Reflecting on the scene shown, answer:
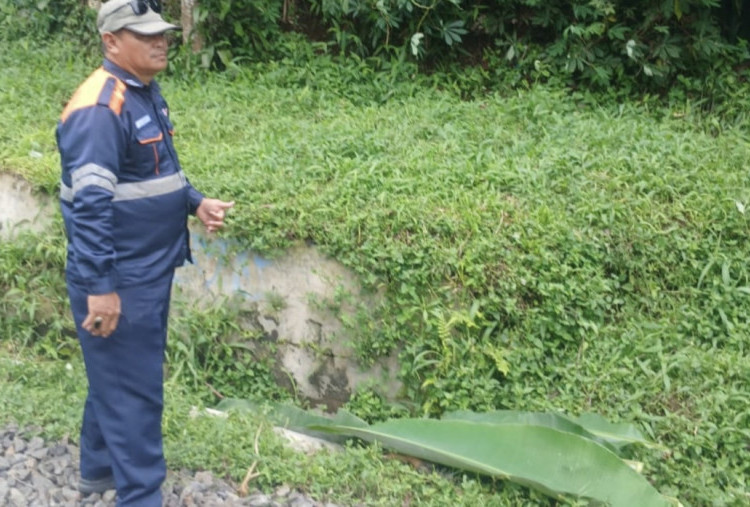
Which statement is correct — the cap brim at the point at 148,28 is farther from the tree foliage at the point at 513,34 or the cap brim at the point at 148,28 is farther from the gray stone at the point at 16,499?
the tree foliage at the point at 513,34

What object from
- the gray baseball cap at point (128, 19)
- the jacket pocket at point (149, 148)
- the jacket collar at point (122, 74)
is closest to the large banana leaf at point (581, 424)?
the jacket pocket at point (149, 148)

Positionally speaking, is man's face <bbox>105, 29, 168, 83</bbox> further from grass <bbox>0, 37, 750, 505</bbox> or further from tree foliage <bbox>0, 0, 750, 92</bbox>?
tree foliage <bbox>0, 0, 750, 92</bbox>

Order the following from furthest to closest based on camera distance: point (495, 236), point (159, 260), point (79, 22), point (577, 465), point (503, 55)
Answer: point (79, 22)
point (503, 55)
point (495, 236)
point (577, 465)
point (159, 260)

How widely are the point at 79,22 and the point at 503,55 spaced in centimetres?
378

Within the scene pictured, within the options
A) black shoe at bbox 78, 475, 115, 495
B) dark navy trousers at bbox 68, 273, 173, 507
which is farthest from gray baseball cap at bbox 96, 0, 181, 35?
black shoe at bbox 78, 475, 115, 495

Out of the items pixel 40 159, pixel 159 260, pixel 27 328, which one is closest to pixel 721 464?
pixel 159 260

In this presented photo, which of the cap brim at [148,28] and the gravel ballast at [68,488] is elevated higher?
the cap brim at [148,28]

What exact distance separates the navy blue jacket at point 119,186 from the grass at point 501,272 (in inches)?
40.8

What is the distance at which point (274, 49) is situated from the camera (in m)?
7.67

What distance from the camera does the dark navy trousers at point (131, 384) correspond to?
3.53m

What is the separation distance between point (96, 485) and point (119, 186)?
1.30m

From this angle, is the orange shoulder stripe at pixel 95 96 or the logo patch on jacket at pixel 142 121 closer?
the orange shoulder stripe at pixel 95 96

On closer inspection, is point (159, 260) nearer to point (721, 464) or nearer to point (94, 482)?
point (94, 482)

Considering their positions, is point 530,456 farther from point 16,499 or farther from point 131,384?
point 16,499
